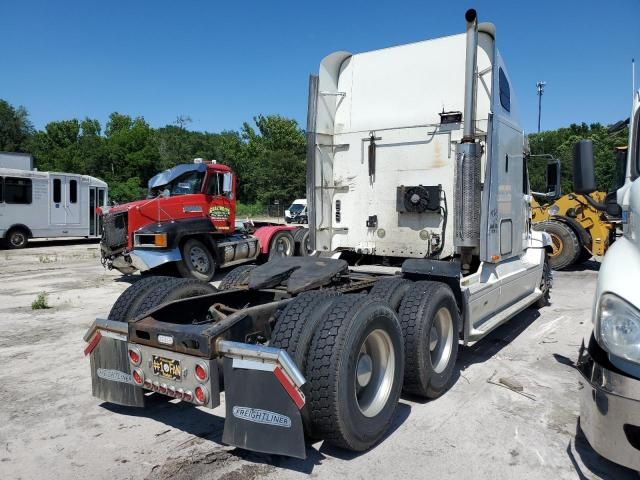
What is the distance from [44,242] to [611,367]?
946 inches

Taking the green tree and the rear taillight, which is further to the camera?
the green tree

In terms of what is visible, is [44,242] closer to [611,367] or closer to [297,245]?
[297,245]

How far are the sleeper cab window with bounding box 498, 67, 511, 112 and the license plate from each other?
4.41 meters

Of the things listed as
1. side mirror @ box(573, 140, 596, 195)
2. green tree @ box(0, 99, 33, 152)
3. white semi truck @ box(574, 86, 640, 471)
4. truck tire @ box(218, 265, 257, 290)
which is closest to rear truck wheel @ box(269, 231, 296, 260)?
truck tire @ box(218, 265, 257, 290)

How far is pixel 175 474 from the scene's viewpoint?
314 cm

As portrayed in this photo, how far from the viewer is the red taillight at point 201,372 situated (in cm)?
312

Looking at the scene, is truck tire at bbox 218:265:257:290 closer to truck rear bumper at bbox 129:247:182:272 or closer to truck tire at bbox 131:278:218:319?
truck tire at bbox 131:278:218:319

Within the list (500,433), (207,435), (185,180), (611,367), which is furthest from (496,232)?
(185,180)

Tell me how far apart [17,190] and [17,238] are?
1.84 meters

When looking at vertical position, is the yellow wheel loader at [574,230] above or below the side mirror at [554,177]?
below

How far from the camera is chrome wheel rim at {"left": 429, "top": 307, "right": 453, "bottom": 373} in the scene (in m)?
4.52

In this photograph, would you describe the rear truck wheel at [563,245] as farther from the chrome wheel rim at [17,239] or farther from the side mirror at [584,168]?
the chrome wheel rim at [17,239]

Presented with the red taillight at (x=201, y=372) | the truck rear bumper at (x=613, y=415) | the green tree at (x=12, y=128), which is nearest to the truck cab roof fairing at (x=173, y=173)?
the red taillight at (x=201, y=372)

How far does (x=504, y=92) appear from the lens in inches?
223
